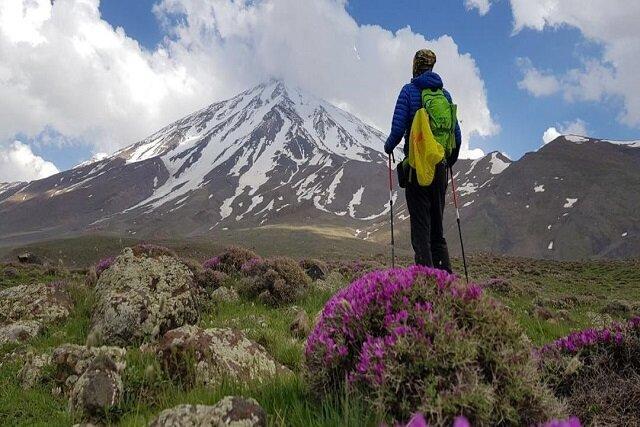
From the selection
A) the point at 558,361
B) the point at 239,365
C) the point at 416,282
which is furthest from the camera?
the point at 239,365

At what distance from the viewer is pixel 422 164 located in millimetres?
6867

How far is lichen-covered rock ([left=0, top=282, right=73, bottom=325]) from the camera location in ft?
28.4

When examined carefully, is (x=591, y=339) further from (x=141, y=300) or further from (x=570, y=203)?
(x=570, y=203)

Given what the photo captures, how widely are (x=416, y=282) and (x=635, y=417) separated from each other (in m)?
1.84

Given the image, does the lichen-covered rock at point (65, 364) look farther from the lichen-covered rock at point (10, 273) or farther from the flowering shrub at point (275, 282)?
the lichen-covered rock at point (10, 273)

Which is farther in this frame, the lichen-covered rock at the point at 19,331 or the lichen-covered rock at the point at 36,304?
the lichen-covered rock at the point at 36,304

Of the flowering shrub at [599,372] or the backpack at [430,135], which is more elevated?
the backpack at [430,135]

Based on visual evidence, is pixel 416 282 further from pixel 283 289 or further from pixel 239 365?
pixel 283 289

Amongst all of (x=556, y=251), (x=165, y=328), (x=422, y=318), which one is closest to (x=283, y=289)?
(x=165, y=328)

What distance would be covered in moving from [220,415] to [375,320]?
130cm

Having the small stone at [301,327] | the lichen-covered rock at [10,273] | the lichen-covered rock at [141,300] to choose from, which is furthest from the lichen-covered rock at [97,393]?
the lichen-covered rock at [10,273]

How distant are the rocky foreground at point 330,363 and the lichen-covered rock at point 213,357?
0.02 metres

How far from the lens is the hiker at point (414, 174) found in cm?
729

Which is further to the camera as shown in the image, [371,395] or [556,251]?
[556,251]
